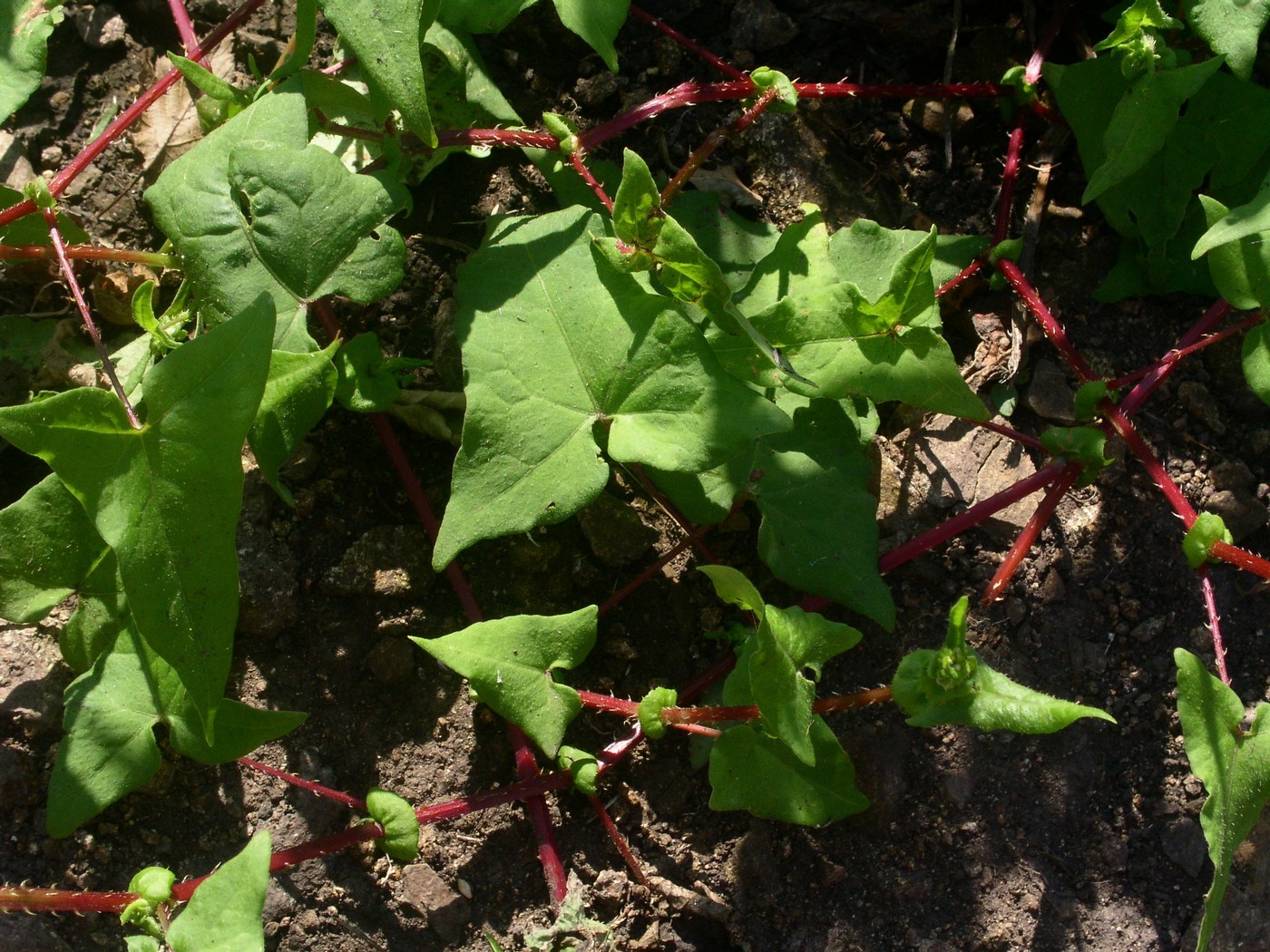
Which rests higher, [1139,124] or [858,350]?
[1139,124]

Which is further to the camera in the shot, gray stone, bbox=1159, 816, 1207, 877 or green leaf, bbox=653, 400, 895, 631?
gray stone, bbox=1159, 816, 1207, 877

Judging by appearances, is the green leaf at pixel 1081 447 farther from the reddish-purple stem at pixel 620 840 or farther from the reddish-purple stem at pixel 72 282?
the reddish-purple stem at pixel 72 282

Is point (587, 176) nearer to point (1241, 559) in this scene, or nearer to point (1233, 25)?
point (1233, 25)

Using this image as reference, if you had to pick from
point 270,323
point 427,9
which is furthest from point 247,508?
point 427,9

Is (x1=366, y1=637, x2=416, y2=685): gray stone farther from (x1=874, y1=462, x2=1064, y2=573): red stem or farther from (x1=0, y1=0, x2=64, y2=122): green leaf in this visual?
(x1=0, y1=0, x2=64, y2=122): green leaf

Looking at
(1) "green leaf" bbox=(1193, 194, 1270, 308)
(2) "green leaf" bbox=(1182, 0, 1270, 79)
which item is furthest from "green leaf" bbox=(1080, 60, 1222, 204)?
(1) "green leaf" bbox=(1193, 194, 1270, 308)

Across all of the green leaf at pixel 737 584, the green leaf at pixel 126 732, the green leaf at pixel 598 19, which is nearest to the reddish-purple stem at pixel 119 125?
the green leaf at pixel 598 19

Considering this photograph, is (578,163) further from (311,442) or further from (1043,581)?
(1043,581)

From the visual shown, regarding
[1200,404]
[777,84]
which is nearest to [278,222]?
[777,84]
